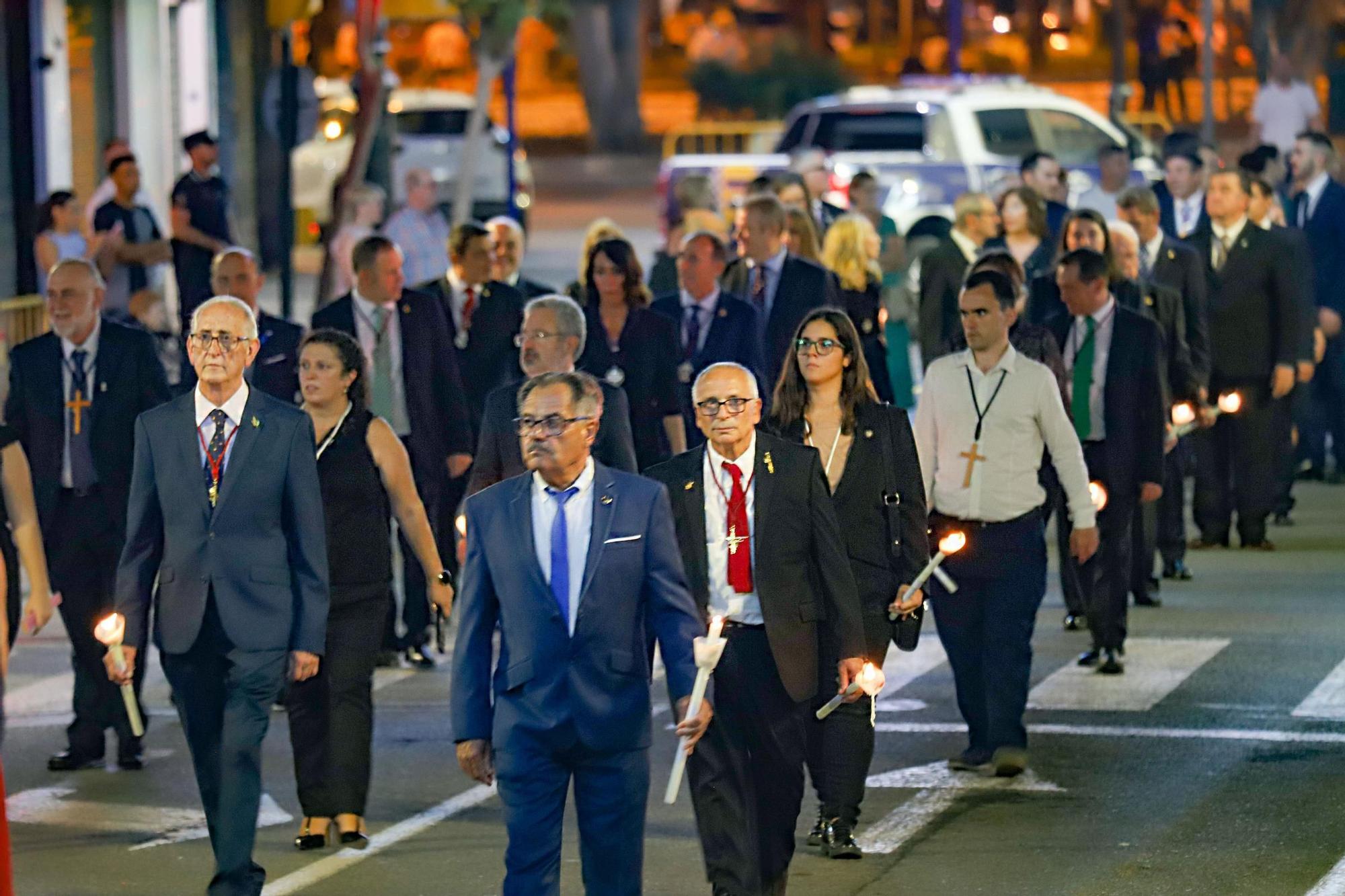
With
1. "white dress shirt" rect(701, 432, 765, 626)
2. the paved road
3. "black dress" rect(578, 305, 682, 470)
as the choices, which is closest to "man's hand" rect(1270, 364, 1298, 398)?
the paved road

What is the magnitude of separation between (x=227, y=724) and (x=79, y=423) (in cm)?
295

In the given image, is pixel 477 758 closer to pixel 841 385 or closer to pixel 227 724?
pixel 227 724

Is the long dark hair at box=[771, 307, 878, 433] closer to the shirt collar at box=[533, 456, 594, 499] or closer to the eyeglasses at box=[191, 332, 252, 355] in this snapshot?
the eyeglasses at box=[191, 332, 252, 355]

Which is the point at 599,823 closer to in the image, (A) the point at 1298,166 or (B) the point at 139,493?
(B) the point at 139,493

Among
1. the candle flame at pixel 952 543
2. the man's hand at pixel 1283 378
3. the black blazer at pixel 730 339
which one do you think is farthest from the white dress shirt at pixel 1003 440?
the man's hand at pixel 1283 378

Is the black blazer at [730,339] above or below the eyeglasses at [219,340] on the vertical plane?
below

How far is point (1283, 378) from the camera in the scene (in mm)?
16016

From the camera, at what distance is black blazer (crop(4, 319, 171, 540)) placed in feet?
36.3

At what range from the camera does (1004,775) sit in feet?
34.5

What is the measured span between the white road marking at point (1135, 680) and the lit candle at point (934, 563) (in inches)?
94.9

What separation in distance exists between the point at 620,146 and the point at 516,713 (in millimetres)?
52371

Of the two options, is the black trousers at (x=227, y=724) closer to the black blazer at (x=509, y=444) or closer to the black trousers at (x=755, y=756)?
the black trousers at (x=755, y=756)

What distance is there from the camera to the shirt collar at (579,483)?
7238mm

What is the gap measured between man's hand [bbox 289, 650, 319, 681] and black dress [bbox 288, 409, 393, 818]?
102 centimetres
